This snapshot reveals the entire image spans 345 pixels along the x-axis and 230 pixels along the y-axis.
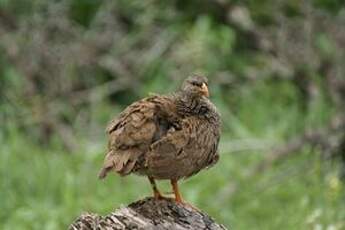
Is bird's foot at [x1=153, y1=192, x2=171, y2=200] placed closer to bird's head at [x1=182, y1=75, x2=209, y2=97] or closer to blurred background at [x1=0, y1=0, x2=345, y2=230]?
bird's head at [x1=182, y1=75, x2=209, y2=97]

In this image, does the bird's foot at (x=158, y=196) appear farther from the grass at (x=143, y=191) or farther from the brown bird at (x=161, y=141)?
the grass at (x=143, y=191)

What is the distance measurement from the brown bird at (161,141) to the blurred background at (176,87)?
77.4 inches

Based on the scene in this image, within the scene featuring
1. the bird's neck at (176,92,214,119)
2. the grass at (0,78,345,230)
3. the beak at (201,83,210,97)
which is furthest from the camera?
the grass at (0,78,345,230)

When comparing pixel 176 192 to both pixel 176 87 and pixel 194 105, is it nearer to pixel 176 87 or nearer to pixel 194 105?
pixel 194 105

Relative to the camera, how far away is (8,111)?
10.9 meters

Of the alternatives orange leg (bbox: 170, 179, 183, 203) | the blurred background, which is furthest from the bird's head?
the blurred background

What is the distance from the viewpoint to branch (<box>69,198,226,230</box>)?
4.70 m

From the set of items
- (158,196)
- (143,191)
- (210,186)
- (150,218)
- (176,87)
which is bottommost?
(150,218)

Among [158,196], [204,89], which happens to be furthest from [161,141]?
[204,89]

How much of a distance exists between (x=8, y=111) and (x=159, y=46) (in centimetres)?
192

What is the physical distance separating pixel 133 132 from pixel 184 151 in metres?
0.21

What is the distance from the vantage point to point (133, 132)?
16.7ft

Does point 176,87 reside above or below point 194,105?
above

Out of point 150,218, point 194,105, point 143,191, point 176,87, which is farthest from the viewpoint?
point 176,87
